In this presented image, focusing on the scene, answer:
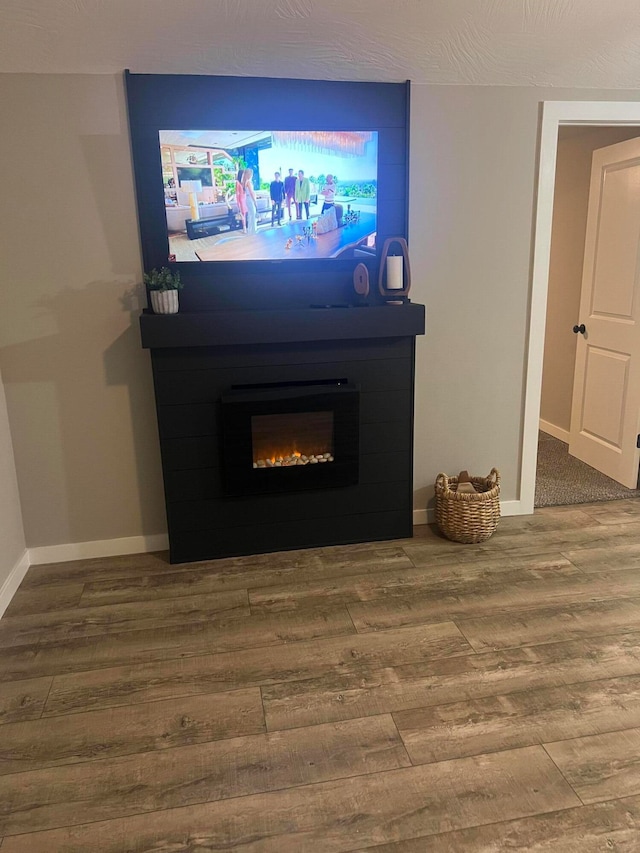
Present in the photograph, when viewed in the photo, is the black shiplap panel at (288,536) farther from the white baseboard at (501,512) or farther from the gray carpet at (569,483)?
the gray carpet at (569,483)

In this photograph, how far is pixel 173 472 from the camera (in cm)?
309

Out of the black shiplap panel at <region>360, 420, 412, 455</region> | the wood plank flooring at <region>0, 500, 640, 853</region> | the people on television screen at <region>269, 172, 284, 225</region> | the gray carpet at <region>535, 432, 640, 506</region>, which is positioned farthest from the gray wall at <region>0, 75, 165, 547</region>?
the gray carpet at <region>535, 432, 640, 506</region>

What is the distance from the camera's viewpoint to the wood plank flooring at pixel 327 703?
172 centimetres

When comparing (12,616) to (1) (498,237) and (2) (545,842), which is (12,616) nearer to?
(2) (545,842)

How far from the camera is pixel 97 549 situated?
3.27 m

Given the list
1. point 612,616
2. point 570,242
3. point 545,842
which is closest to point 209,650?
point 545,842

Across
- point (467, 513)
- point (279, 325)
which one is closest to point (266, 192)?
point (279, 325)

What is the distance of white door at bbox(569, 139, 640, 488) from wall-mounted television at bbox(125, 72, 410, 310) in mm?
1612

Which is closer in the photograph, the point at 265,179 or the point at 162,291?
the point at 162,291

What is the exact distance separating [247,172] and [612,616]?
252 cm

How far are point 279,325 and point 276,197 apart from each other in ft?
2.03

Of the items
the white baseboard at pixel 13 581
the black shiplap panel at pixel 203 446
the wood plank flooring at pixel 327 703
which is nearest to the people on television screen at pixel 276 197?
the black shiplap panel at pixel 203 446

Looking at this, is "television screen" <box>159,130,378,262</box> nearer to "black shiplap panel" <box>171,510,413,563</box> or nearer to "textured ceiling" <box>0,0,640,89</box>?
"textured ceiling" <box>0,0,640,89</box>

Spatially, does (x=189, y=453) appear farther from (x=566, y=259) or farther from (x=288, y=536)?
(x=566, y=259)
